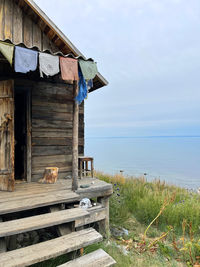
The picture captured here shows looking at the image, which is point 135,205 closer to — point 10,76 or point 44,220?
point 44,220

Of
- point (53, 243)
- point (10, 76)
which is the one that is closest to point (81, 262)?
point (53, 243)

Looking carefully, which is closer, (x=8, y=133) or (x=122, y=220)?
(x=8, y=133)

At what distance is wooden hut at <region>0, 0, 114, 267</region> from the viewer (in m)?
3.27

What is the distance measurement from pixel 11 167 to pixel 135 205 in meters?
3.99

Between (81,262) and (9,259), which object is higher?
(9,259)

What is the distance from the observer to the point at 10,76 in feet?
16.5

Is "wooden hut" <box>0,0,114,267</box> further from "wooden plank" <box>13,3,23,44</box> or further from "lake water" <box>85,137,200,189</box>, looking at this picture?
"lake water" <box>85,137,200,189</box>

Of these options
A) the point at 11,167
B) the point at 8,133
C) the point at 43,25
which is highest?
the point at 43,25

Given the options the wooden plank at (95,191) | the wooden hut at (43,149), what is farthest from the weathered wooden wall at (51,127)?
the wooden plank at (95,191)

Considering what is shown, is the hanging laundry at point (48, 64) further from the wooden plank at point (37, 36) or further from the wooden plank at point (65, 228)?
the wooden plank at point (65, 228)

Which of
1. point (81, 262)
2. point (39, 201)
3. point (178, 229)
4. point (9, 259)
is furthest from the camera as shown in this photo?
point (178, 229)

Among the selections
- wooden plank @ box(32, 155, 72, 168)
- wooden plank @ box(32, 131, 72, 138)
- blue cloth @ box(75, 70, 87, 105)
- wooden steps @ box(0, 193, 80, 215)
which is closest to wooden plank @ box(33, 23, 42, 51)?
blue cloth @ box(75, 70, 87, 105)

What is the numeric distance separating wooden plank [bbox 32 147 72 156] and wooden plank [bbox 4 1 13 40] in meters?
3.11

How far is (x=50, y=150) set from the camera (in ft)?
18.6
